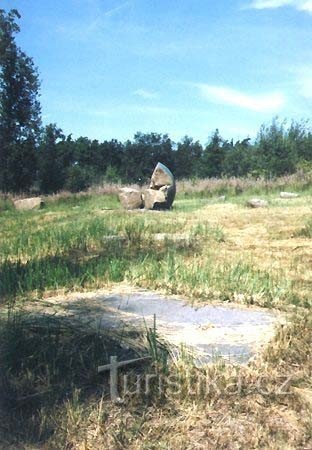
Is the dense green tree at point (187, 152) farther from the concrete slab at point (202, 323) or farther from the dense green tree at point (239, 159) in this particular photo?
the dense green tree at point (239, 159)

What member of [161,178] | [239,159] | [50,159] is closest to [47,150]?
[50,159]

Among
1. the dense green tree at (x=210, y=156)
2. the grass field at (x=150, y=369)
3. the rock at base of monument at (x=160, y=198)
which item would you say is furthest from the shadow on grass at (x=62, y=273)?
the rock at base of monument at (x=160, y=198)

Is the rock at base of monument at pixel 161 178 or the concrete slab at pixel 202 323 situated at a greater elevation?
the rock at base of monument at pixel 161 178

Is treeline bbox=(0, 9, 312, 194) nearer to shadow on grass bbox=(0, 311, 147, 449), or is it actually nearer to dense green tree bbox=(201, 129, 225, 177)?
dense green tree bbox=(201, 129, 225, 177)

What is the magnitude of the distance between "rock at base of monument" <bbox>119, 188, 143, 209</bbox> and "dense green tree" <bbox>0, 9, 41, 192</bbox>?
6241mm

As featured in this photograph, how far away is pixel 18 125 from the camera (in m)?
3.75

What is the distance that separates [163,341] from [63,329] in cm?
42

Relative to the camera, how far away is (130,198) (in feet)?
35.4

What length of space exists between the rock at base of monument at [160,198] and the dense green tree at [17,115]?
21.7ft

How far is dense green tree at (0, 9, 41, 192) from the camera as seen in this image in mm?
3107

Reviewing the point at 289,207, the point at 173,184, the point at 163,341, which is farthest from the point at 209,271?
the point at 173,184

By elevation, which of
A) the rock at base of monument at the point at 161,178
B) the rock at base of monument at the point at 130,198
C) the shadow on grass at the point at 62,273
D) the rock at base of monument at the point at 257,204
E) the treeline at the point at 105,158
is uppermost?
the treeline at the point at 105,158

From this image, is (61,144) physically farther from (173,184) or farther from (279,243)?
(173,184)

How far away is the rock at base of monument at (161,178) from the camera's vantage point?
1115 centimetres
